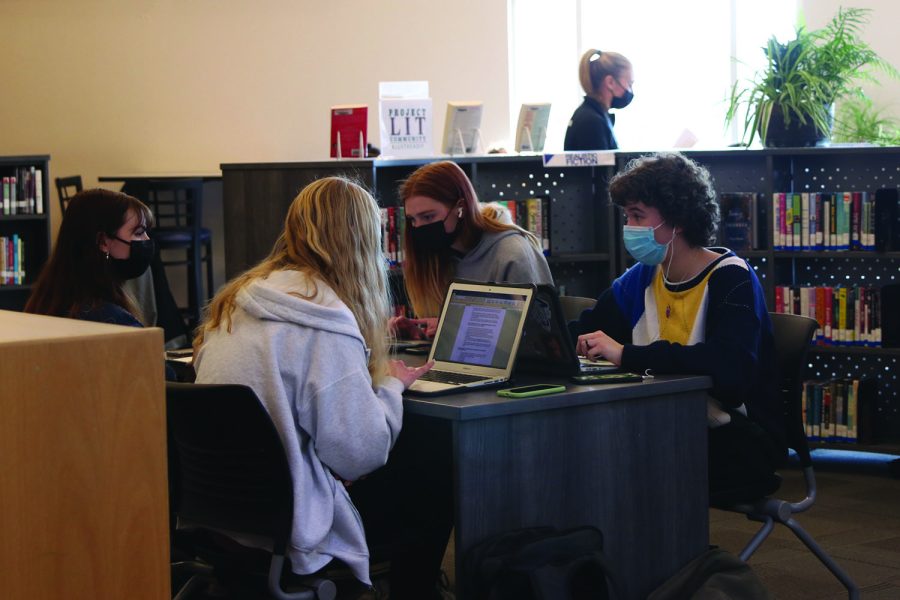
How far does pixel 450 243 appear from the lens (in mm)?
3439

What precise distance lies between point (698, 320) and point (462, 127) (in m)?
Answer: 2.84

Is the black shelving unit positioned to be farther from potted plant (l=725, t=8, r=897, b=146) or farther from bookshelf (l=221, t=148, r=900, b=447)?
potted plant (l=725, t=8, r=897, b=146)

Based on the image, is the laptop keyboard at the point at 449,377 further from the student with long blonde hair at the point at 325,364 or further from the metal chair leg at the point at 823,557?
the metal chair leg at the point at 823,557

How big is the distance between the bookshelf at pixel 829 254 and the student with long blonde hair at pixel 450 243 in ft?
5.17

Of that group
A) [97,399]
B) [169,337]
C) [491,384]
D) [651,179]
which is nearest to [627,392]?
[491,384]

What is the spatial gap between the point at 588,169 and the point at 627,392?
2.82 meters

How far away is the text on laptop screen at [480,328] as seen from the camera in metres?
2.44

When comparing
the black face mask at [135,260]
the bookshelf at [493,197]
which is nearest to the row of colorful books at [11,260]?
the bookshelf at [493,197]

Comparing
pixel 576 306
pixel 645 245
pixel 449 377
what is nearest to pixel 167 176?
pixel 576 306

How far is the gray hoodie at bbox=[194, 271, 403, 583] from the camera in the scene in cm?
205

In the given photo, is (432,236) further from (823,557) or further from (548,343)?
(823,557)

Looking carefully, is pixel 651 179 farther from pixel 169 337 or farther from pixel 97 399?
pixel 169 337

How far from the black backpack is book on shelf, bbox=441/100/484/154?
3343 mm

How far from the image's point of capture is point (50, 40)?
315 inches
